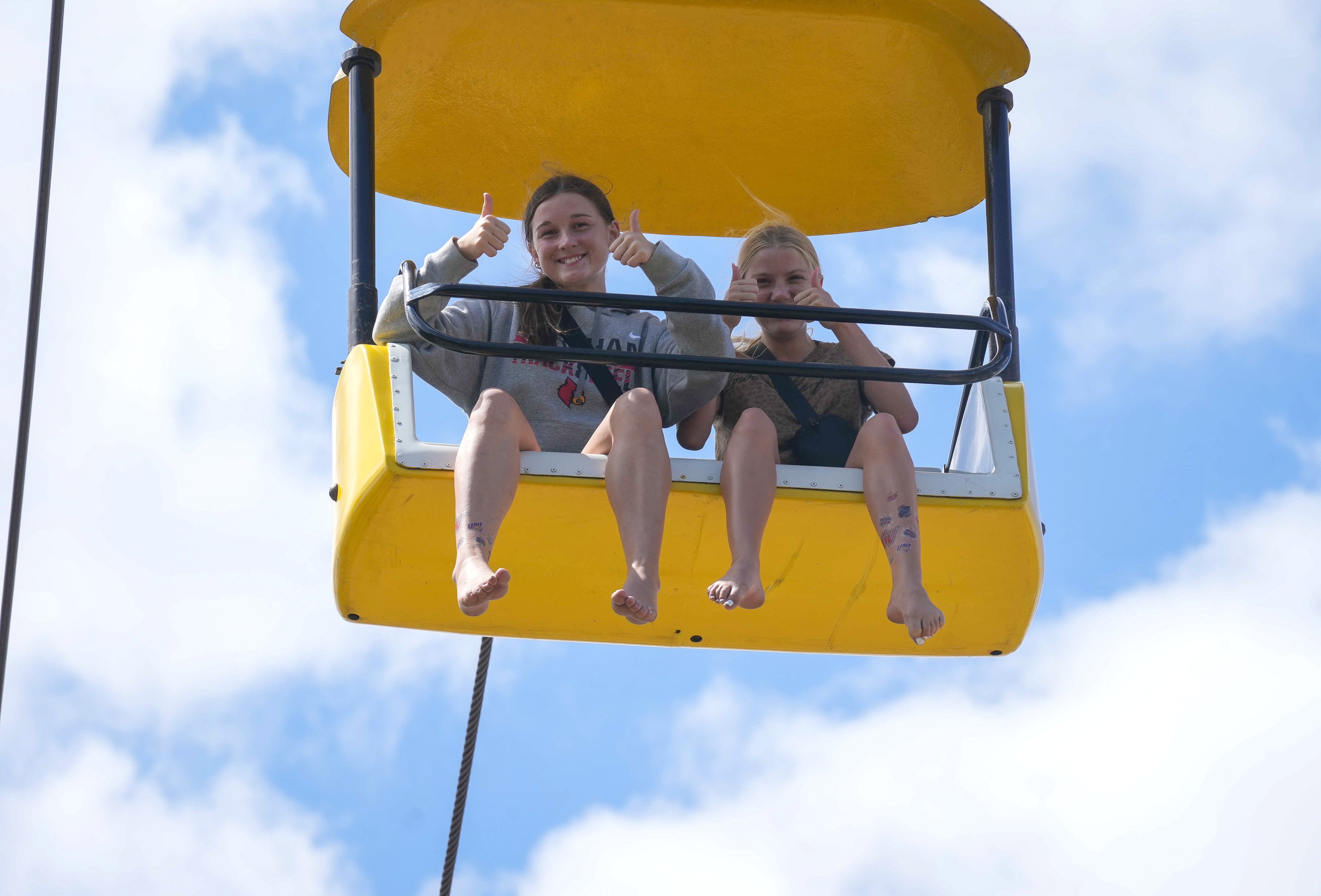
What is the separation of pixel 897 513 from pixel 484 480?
886 millimetres


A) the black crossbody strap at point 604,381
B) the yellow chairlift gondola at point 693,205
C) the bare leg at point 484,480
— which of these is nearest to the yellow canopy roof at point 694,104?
the yellow chairlift gondola at point 693,205

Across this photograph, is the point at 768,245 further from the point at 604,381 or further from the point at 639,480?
the point at 639,480

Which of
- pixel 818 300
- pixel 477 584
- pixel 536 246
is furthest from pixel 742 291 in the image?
pixel 477 584

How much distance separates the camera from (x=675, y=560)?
15.3ft

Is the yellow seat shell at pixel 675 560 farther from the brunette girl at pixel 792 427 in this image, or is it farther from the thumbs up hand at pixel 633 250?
the thumbs up hand at pixel 633 250

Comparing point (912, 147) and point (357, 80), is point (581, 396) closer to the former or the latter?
point (357, 80)

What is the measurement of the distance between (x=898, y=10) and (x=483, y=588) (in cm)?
201

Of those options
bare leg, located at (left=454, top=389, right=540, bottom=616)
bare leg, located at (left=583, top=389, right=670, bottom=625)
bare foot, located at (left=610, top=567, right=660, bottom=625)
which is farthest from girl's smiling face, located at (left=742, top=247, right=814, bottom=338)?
bare foot, located at (left=610, top=567, right=660, bottom=625)

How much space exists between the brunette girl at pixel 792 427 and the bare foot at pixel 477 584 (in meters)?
0.46

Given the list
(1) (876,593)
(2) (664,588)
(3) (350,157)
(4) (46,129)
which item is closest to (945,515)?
(1) (876,593)

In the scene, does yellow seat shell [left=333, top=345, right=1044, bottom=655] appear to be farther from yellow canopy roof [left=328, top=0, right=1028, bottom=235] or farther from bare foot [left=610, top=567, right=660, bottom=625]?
yellow canopy roof [left=328, top=0, right=1028, bottom=235]

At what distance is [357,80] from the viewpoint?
498 cm

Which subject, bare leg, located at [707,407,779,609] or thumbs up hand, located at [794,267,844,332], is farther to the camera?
thumbs up hand, located at [794,267,844,332]

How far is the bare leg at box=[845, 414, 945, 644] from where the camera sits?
4.22m
